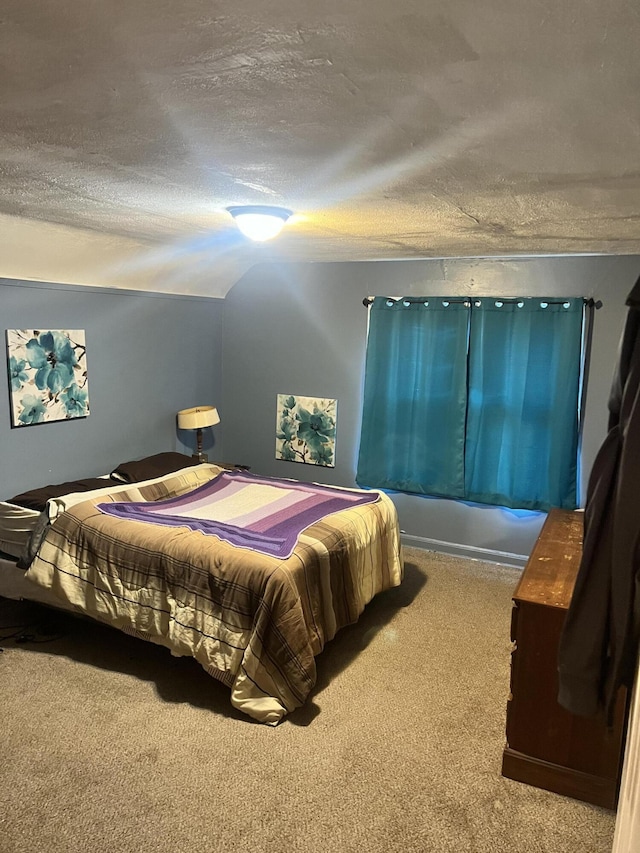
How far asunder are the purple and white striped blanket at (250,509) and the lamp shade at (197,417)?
660 millimetres

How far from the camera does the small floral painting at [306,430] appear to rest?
4824 millimetres

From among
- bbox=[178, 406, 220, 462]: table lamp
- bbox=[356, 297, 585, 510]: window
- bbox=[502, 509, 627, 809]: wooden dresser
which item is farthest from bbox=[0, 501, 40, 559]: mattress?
bbox=[502, 509, 627, 809]: wooden dresser

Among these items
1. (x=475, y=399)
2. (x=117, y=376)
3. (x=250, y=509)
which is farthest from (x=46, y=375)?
(x=475, y=399)

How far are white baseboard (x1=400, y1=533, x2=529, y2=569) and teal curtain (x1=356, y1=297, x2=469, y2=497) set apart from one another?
1.31 feet

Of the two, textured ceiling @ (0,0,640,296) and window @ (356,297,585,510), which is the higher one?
textured ceiling @ (0,0,640,296)

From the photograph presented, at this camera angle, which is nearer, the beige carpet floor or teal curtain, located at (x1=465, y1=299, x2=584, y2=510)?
the beige carpet floor

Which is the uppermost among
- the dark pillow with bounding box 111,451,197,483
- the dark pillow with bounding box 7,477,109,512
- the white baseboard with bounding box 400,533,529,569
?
the dark pillow with bounding box 111,451,197,483

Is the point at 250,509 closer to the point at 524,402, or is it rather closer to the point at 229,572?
the point at 229,572

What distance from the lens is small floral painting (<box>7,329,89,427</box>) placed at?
3543 mm

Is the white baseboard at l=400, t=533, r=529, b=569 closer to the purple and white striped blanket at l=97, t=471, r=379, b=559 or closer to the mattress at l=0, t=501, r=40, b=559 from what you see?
the purple and white striped blanket at l=97, t=471, r=379, b=559

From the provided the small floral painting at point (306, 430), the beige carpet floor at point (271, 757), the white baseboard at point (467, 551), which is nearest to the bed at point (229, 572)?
the beige carpet floor at point (271, 757)

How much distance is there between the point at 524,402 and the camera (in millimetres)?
3994

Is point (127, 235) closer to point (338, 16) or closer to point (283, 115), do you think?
point (283, 115)

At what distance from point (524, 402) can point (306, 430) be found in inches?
69.4
